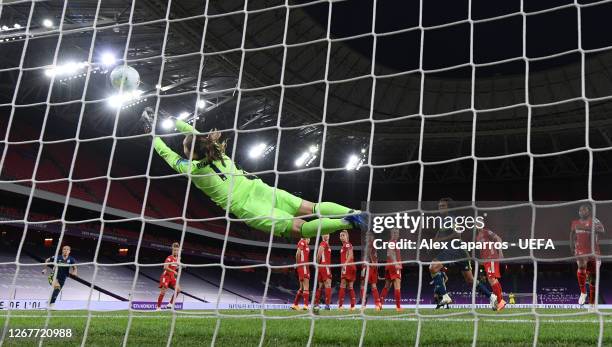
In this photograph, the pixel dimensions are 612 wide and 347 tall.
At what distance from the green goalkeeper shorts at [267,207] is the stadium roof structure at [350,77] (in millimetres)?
8705

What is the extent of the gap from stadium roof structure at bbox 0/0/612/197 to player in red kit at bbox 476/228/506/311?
6.44 metres

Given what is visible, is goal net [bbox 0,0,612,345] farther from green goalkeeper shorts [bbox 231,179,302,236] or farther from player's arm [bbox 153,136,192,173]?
green goalkeeper shorts [bbox 231,179,302,236]

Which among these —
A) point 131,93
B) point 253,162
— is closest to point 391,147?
point 253,162

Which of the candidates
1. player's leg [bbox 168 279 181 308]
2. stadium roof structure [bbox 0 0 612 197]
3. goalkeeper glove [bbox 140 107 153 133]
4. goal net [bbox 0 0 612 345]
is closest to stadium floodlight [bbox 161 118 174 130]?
goal net [bbox 0 0 612 345]

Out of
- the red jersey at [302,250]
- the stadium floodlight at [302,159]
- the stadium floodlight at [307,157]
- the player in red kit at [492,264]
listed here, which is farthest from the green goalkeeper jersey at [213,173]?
the stadium floodlight at [302,159]

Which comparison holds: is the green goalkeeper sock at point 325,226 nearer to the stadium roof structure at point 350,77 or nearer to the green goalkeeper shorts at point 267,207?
the green goalkeeper shorts at point 267,207

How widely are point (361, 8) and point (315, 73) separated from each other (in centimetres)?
245

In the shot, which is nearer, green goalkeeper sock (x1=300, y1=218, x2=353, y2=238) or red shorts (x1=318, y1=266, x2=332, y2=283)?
green goalkeeper sock (x1=300, y1=218, x2=353, y2=238)

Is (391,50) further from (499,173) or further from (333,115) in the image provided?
(499,173)

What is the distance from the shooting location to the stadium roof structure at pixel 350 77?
13.8 meters

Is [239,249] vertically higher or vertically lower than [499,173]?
lower

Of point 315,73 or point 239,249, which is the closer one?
point 315,73

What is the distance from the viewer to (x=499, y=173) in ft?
76.7

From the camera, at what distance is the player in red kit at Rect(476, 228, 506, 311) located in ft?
24.7
